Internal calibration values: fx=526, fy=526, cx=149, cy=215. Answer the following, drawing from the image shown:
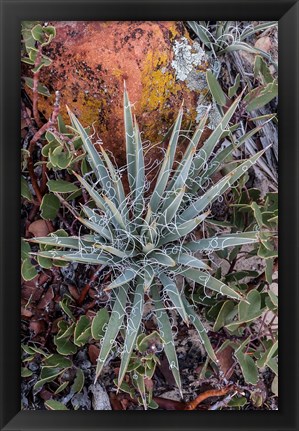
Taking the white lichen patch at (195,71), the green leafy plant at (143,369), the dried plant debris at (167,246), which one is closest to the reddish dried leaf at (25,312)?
the dried plant debris at (167,246)

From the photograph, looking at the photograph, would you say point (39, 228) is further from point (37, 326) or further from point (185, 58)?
point (185, 58)

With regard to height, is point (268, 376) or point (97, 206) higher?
point (97, 206)

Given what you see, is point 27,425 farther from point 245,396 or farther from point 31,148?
point 31,148

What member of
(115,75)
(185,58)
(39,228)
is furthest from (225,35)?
(39,228)

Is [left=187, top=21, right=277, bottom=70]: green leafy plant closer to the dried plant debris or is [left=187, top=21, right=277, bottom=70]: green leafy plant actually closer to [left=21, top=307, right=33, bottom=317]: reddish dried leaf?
the dried plant debris
